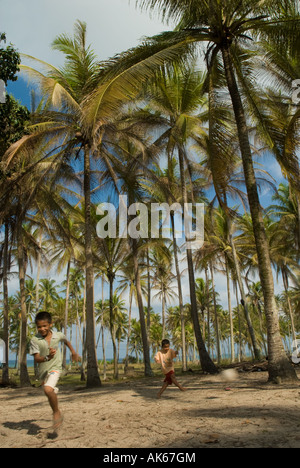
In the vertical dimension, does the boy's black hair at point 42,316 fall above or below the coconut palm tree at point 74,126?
below

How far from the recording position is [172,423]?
15.9 ft

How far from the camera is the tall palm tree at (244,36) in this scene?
7984 mm

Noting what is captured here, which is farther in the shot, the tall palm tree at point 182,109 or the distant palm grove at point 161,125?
the tall palm tree at point 182,109

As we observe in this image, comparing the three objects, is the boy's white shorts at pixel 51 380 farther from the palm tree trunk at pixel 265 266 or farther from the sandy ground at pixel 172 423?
the palm tree trunk at pixel 265 266

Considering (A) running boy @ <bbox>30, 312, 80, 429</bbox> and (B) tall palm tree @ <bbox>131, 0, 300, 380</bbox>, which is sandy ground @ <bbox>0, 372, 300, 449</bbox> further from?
(B) tall palm tree @ <bbox>131, 0, 300, 380</bbox>

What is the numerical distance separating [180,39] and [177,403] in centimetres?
854

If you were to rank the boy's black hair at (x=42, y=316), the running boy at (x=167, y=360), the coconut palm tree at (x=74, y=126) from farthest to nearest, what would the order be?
the coconut palm tree at (x=74, y=126), the running boy at (x=167, y=360), the boy's black hair at (x=42, y=316)

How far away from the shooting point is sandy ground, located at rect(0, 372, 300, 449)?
3878 mm

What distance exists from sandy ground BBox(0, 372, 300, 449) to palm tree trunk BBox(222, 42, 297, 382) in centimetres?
53

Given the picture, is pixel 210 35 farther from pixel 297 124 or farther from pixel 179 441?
pixel 179 441

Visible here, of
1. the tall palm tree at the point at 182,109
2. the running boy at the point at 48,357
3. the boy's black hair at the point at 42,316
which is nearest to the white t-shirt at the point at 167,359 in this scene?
the running boy at the point at 48,357

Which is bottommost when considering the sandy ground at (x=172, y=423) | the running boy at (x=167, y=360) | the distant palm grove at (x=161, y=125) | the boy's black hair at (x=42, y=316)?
the sandy ground at (x=172, y=423)

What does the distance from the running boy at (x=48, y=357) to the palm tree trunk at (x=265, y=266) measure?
4.92 meters

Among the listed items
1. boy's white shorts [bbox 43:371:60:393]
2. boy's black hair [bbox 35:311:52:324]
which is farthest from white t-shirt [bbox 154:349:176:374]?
boy's black hair [bbox 35:311:52:324]
